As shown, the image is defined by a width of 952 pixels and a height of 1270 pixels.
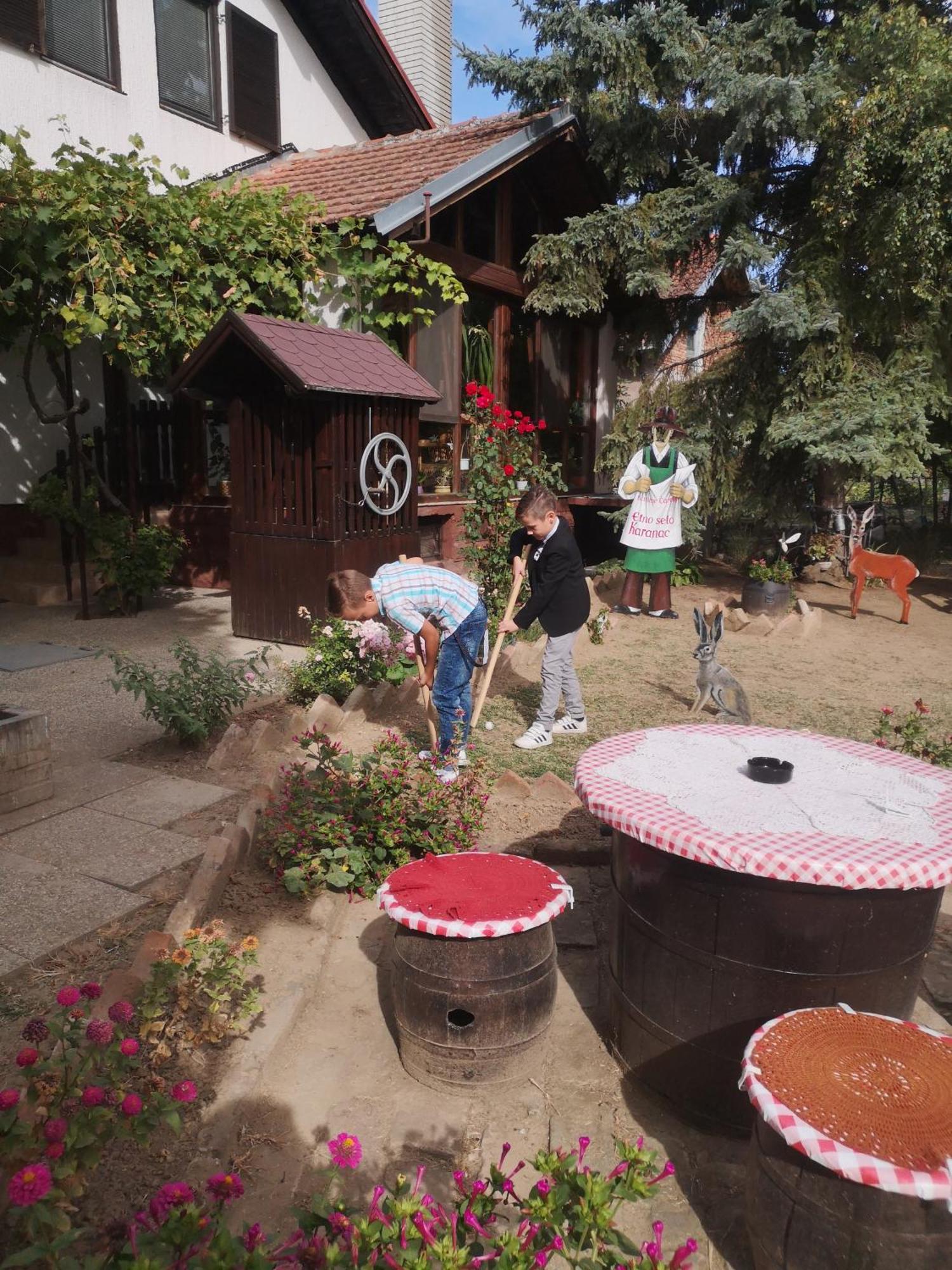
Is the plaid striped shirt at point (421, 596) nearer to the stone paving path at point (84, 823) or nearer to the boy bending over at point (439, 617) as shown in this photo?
the boy bending over at point (439, 617)

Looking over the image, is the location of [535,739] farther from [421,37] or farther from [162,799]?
[421,37]

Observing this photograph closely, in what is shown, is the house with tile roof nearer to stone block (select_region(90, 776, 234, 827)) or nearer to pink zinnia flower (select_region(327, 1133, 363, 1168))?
stone block (select_region(90, 776, 234, 827))

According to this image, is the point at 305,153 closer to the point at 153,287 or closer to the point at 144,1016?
the point at 153,287

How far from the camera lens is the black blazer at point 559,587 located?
5473mm

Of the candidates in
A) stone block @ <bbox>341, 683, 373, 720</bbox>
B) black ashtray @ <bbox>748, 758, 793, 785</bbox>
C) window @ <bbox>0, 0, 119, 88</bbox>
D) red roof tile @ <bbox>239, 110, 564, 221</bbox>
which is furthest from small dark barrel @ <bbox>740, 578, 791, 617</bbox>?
window @ <bbox>0, 0, 119, 88</bbox>

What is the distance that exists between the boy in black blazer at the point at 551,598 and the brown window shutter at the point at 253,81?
9001 millimetres

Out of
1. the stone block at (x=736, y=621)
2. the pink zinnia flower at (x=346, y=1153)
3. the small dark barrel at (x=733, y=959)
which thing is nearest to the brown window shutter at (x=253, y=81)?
the stone block at (x=736, y=621)

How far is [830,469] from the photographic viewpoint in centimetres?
1130

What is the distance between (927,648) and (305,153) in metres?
10.1

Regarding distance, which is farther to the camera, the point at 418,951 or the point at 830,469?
the point at 830,469

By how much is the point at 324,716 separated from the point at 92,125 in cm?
821

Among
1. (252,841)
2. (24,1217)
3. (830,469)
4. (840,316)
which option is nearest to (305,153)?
(840,316)

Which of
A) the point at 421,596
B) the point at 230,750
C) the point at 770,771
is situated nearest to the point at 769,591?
the point at 421,596

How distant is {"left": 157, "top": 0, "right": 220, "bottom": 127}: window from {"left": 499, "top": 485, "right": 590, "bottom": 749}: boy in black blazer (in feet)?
28.3
